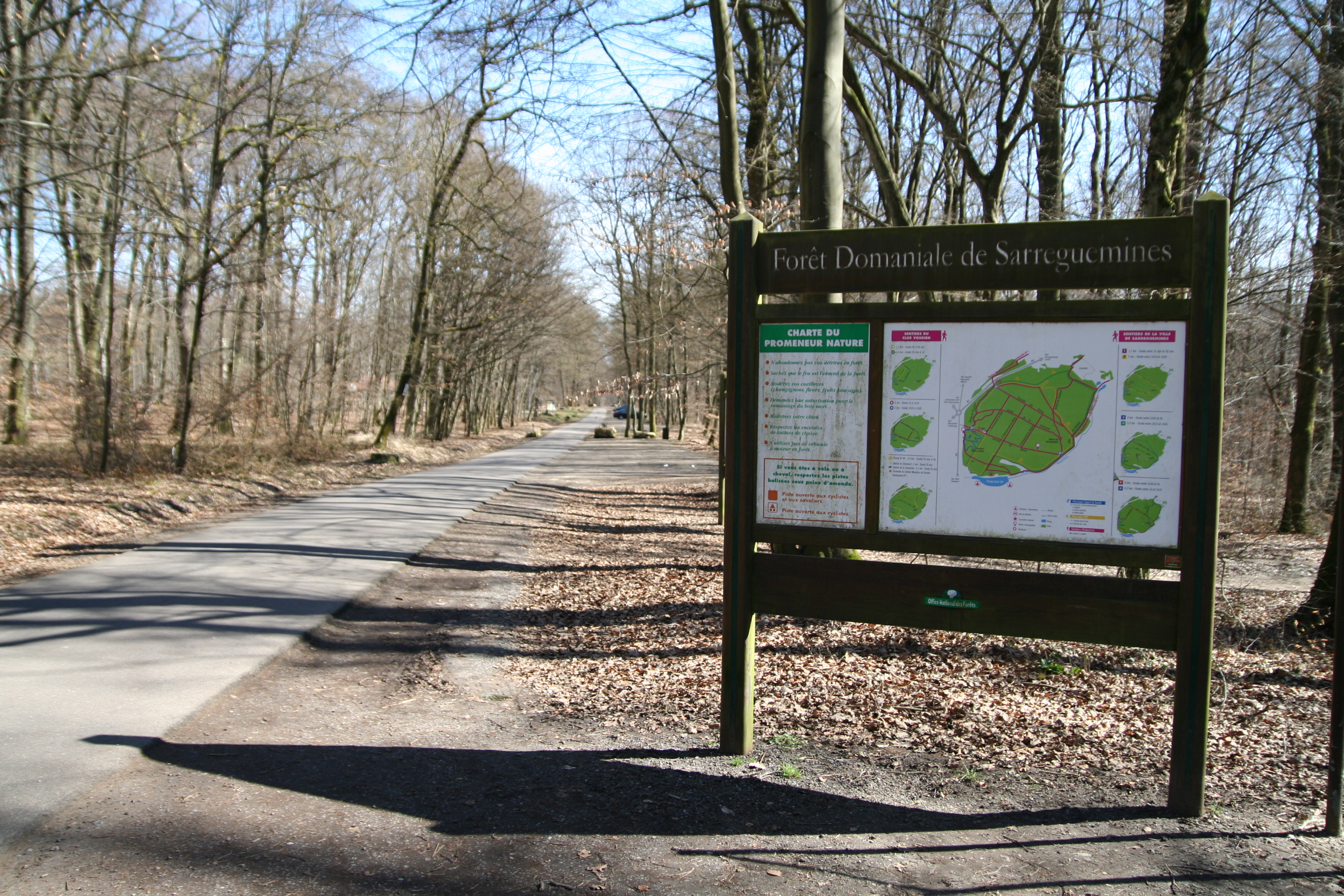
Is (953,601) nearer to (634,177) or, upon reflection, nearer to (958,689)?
(958,689)

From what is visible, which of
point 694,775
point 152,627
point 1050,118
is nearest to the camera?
point 694,775

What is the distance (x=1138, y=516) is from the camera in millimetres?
3967

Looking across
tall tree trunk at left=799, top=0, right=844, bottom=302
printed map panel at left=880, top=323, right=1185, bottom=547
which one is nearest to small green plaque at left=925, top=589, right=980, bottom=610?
printed map panel at left=880, top=323, right=1185, bottom=547

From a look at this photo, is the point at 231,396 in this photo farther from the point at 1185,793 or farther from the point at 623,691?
the point at 1185,793

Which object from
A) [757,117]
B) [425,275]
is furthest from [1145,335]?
[425,275]

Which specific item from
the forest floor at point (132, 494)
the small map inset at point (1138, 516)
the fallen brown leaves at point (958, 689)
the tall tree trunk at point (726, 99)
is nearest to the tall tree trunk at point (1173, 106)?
the fallen brown leaves at point (958, 689)

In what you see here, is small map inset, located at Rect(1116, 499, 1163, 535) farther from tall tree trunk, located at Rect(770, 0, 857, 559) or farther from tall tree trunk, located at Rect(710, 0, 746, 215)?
tall tree trunk, located at Rect(710, 0, 746, 215)

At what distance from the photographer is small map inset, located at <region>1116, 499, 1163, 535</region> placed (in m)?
3.95

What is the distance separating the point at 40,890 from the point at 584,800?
2.05 m

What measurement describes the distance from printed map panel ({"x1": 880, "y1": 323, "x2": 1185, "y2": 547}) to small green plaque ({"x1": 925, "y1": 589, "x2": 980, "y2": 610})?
0.31 m

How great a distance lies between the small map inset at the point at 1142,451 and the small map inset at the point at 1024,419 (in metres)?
0.20

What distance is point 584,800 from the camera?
4.07 m

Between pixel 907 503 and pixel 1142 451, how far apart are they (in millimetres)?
1040

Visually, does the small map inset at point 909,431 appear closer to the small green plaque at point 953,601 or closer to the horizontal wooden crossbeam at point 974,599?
the horizontal wooden crossbeam at point 974,599
